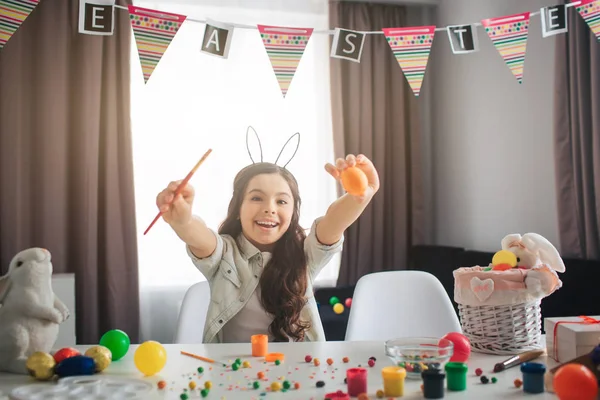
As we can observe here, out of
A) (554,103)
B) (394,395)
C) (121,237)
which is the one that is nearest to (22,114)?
(121,237)

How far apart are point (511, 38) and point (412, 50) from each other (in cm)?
40

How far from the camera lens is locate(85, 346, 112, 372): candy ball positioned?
1.26 metres

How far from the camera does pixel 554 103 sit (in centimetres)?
306

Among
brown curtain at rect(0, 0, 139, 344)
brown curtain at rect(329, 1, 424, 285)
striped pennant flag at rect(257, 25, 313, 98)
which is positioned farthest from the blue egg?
brown curtain at rect(329, 1, 424, 285)

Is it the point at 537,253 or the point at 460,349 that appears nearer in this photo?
the point at 460,349

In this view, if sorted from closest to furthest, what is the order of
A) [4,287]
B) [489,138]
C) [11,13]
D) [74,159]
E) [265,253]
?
1. [4,287]
2. [265,253]
3. [11,13]
4. [74,159]
5. [489,138]

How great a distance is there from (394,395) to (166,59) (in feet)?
9.93

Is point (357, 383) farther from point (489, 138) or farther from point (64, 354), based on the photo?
point (489, 138)

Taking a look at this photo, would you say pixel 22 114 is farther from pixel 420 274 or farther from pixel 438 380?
pixel 438 380

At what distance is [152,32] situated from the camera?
247 cm

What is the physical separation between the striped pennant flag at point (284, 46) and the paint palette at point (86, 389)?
5.59 ft

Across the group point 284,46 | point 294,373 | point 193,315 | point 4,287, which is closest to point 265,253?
point 193,315

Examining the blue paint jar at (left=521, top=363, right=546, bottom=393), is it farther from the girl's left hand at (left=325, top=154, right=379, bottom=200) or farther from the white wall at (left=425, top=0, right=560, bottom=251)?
the white wall at (left=425, top=0, right=560, bottom=251)

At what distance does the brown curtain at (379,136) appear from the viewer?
4.02 meters
